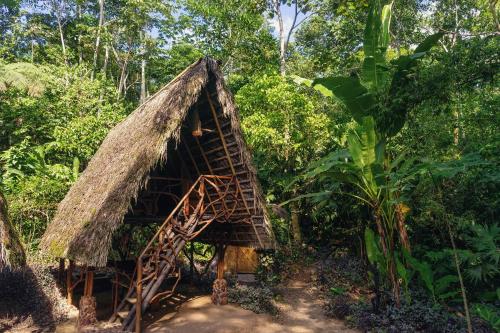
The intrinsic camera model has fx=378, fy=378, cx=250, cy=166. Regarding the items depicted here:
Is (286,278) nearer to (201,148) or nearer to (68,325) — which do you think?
(201,148)

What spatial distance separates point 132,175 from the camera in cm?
542

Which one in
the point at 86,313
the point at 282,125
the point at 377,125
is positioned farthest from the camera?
the point at 282,125

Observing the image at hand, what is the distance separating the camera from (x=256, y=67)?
555 inches

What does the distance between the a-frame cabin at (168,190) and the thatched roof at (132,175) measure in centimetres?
1

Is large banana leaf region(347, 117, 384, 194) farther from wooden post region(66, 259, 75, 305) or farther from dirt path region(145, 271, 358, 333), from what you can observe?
wooden post region(66, 259, 75, 305)

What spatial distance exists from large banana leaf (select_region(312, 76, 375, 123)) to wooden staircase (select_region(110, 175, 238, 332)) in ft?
7.65

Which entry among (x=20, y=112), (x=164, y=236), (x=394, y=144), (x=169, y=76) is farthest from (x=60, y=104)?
(x=394, y=144)

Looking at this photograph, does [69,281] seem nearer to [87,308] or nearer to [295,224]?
[87,308]

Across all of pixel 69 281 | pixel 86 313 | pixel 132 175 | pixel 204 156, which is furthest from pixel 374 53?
pixel 69 281

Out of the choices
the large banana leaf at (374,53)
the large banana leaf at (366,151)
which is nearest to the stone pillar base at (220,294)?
the large banana leaf at (366,151)

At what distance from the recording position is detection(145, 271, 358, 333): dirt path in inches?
235

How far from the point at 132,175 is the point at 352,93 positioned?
3.67 metres

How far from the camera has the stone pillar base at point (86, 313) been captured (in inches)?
226

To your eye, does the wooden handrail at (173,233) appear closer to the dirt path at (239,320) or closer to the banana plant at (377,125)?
the dirt path at (239,320)
